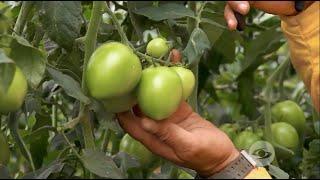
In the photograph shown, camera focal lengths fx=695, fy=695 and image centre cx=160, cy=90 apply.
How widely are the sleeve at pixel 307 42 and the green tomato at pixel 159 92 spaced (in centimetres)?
21

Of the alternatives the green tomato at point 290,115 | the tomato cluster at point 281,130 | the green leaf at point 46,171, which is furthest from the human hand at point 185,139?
the green tomato at point 290,115

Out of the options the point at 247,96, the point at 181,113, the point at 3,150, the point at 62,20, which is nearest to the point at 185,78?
the point at 181,113

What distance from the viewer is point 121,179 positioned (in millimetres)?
801

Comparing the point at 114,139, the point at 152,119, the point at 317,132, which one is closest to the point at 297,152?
the point at 317,132

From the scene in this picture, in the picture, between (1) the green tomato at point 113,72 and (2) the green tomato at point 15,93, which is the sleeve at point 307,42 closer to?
(1) the green tomato at point 113,72

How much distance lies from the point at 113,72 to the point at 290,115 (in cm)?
78

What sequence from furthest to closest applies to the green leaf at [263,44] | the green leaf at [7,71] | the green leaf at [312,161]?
the green leaf at [263,44] < the green leaf at [312,161] < the green leaf at [7,71]

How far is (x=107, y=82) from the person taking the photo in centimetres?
84

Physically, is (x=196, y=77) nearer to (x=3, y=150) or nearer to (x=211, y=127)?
(x=211, y=127)

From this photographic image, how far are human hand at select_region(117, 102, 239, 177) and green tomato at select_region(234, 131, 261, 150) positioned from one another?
0.45 m

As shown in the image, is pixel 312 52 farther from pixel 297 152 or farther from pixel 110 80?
pixel 297 152

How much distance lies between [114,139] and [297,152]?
0.39 m

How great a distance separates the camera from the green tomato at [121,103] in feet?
2.87

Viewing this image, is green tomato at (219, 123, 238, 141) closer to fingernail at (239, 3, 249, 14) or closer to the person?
the person
